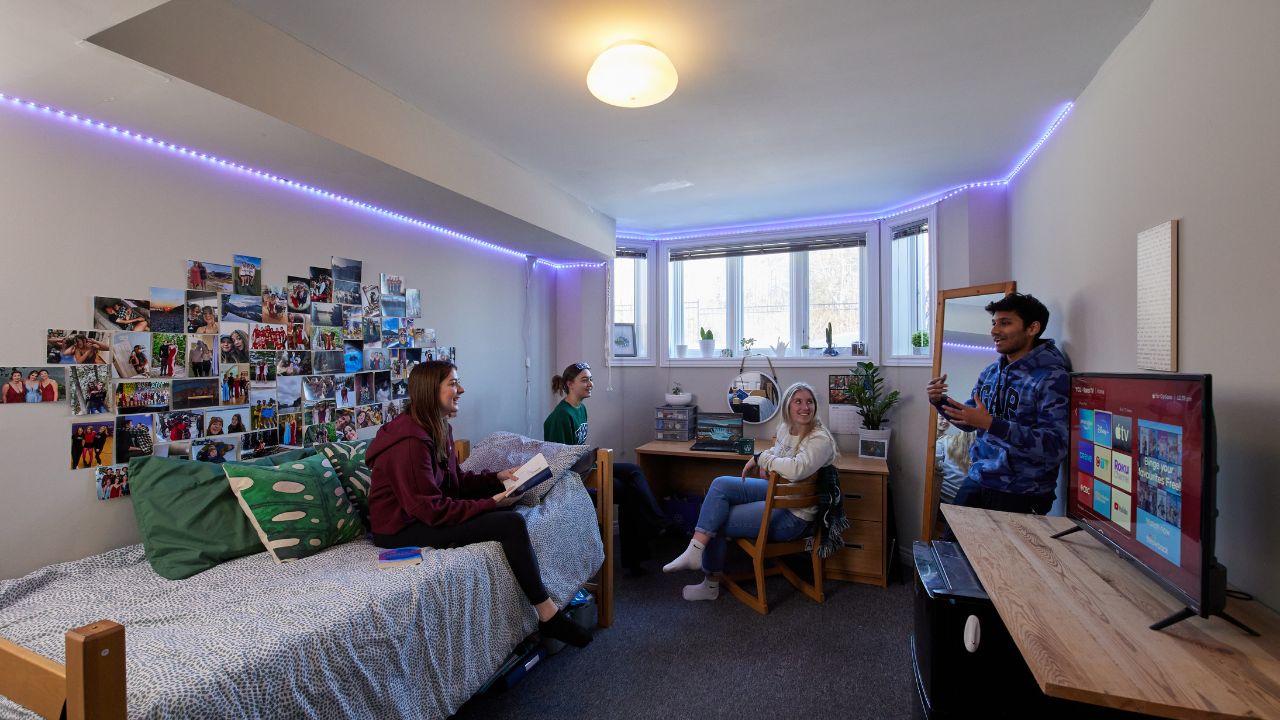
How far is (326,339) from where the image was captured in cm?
269

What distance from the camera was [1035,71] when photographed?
2102 mm

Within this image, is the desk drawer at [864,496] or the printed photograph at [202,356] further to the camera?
the desk drawer at [864,496]

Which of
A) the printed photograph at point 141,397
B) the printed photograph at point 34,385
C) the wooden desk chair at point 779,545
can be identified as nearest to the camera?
the printed photograph at point 34,385

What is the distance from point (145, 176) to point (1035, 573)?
3.08 metres

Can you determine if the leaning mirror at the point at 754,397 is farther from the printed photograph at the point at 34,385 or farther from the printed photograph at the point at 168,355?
the printed photograph at the point at 34,385

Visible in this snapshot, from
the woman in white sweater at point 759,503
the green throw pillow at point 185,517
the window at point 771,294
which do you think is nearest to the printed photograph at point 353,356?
the green throw pillow at point 185,517

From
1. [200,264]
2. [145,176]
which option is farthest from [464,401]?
[145,176]

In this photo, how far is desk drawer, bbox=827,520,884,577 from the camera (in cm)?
339

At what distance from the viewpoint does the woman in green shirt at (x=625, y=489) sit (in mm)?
3580

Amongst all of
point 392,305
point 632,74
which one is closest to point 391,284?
point 392,305

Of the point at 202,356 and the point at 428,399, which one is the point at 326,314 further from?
the point at 428,399

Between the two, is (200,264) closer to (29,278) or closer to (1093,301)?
(29,278)

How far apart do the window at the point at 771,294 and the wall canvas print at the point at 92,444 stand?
3407 mm

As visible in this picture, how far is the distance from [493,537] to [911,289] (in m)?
3.21
